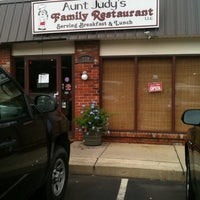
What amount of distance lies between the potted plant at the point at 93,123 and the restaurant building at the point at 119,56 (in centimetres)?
46

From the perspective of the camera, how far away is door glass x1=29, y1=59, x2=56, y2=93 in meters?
8.93

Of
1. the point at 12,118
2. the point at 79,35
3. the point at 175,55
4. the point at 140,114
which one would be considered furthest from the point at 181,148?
the point at 12,118

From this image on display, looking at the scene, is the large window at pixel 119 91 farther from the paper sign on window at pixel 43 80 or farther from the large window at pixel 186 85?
the paper sign on window at pixel 43 80

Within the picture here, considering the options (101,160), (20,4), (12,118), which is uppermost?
(20,4)

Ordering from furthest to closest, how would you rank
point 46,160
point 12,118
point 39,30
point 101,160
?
point 39,30
point 101,160
point 46,160
point 12,118

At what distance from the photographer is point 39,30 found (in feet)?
27.6

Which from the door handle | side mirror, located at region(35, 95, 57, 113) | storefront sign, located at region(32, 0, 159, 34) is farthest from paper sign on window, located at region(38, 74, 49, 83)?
the door handle

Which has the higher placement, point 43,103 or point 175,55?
point 175,55

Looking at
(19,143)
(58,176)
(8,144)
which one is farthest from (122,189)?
(8,144)

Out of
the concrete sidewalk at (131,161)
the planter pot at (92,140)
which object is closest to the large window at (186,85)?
the concrete sidewalk at (131,161)

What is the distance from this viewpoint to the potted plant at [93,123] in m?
7.98

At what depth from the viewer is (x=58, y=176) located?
15.3ft

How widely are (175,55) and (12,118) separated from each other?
5543 mm

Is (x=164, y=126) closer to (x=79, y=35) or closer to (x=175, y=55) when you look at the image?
(x=175, y=55)
